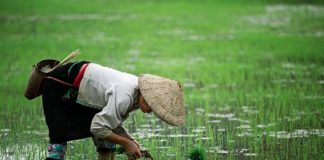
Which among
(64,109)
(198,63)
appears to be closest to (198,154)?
(64,109)

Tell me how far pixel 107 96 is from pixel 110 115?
17 centimetres

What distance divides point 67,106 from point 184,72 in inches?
232

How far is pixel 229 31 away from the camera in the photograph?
50.9 ft

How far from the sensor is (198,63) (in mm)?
11656

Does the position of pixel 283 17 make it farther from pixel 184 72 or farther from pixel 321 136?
pixel 321 136

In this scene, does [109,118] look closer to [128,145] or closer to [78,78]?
[128,145]

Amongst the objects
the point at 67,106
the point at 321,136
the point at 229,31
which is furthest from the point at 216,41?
the point at 67,106

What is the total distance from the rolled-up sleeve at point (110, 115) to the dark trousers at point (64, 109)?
37cm

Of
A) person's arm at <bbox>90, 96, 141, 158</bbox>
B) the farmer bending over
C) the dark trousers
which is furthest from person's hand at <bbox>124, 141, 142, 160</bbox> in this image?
the dark trousers

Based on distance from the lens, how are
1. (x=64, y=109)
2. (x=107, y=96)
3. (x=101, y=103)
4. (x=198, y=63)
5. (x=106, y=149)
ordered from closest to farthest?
(x=107, y=96)
(x=101, y=103)
(x=64, y=109)
(x=106, y=149)
(x=198, y=63)

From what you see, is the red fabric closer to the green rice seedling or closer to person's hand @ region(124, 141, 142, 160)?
person's hand @ region(124, 141, 142, 160)

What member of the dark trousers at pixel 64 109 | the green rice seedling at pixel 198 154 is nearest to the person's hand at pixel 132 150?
the dark trousers at pixel 64 109

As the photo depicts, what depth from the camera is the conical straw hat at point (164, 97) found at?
15.5 ft

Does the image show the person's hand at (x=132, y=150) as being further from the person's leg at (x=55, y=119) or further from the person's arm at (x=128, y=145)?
the person's leg at (x=55, y=119)
